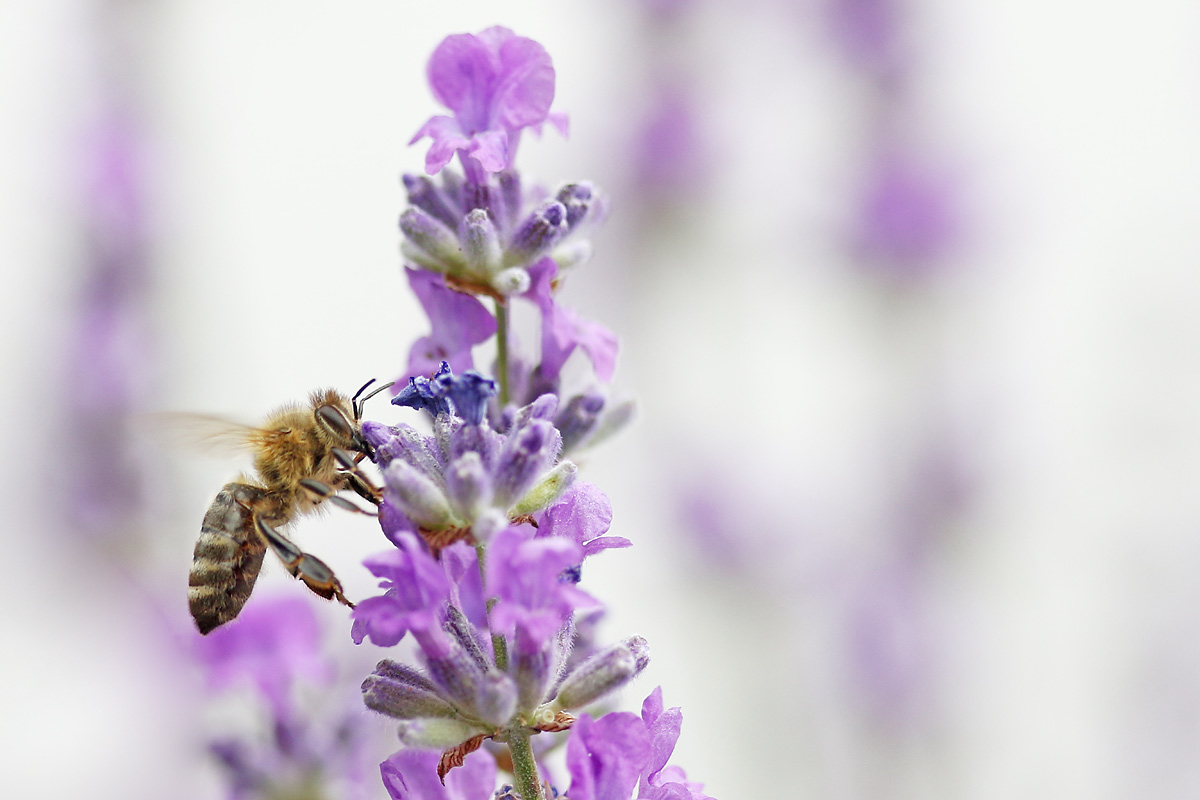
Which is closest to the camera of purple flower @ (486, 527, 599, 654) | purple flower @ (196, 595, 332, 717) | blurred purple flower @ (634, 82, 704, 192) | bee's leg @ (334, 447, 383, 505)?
purple flower @ (486, 527, 599, 654)

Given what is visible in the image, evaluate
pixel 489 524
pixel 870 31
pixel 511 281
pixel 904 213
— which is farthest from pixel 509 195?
pixel 870 31

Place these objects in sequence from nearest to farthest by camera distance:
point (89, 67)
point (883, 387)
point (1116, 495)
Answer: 1. point (89, 67)
2. point (1116, 495)
3. point (883, 387)

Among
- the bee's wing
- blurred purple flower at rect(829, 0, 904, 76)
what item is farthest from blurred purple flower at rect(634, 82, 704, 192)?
the bee's wing

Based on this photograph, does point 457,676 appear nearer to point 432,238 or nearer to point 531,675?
point 531,675

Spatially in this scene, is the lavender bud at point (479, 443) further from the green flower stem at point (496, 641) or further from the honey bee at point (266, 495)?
the honey bee at point (266, 495)

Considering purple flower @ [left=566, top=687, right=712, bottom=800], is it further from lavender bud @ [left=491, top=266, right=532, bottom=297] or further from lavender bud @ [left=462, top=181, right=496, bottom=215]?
lavender bud @ [left=462, top=181, right=496, bottom=215]

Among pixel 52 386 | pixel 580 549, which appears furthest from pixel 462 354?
pixel 52 386

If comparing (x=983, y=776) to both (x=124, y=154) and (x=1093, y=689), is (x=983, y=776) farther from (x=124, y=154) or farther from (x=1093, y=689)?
(x=124, y=154)
